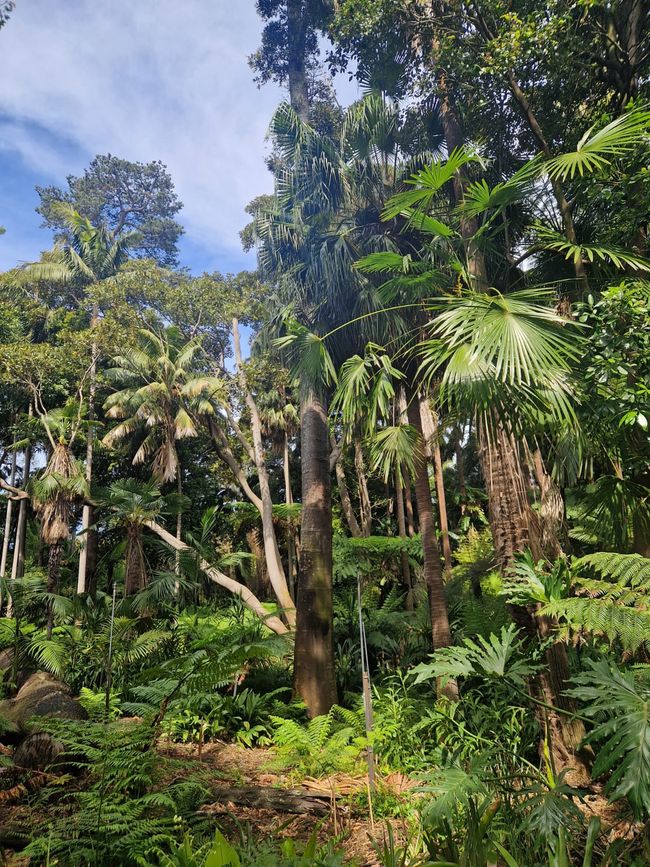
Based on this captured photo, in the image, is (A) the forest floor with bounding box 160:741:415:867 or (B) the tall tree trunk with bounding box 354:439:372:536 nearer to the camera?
(A) the forest floor with bounding box 160:741:415:867

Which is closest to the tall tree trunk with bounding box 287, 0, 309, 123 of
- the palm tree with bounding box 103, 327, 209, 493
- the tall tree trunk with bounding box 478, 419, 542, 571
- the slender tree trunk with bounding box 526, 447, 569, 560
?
the palm tree with bounding box 103, 327, 209, 493

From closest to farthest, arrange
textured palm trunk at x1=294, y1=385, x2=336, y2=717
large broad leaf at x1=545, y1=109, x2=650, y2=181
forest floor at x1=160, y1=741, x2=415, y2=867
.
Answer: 1. forest floor at x1=160, y1=741, x2=415, y2=867
2. large broad leaf at x1=545, y1=109, x2=650, y2=181
3. textured palm trunk at x1=294, y1=385, x2=336, y2=717

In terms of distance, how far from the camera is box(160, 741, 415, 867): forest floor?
10.4ft

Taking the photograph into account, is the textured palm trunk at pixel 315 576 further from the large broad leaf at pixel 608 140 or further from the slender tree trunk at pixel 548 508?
the large broad leaf at pixel 608 140

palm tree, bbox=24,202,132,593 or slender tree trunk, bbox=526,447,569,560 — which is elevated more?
palm tree, bbox=24,202,132,593

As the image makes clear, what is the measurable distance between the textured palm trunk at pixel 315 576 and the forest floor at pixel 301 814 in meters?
1.09

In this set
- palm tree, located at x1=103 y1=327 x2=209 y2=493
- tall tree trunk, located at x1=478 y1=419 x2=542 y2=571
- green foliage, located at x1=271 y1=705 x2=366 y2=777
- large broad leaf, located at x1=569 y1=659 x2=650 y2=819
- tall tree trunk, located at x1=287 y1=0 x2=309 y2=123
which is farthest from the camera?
palm tree, located at x1=103 y1=327 x2=209 y2=493

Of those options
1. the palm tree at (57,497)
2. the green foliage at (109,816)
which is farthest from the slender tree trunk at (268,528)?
the green foliage at (109,816)

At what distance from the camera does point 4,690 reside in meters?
6.54

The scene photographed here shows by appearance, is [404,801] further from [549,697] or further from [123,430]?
[123,430]

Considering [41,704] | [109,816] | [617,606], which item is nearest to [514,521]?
[617,606]

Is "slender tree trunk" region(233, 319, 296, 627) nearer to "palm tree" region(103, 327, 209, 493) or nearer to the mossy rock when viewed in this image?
"palm tree" region(103, 327, 209, 493)

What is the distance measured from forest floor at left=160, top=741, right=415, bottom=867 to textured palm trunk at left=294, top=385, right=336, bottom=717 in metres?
1.09

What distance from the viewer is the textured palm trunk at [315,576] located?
6160mm
